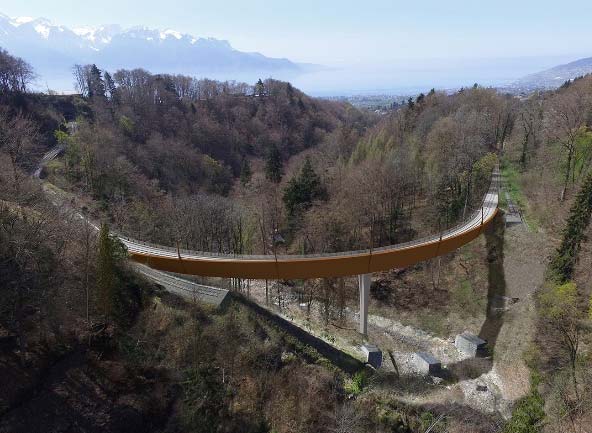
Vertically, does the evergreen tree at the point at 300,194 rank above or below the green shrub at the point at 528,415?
above

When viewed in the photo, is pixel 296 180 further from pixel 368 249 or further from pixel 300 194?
pixel 368 249

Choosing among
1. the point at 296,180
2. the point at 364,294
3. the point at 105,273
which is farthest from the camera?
the point at 296,180

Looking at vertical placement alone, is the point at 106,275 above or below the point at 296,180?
below

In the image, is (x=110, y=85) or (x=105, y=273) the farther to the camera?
(x=110, y=85)

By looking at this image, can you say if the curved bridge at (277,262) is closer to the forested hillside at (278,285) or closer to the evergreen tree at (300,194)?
the forested hillside at (278,285)

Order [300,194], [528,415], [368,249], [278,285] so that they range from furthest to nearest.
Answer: [300,194]
[278,285]
[368,249]
[528,415]

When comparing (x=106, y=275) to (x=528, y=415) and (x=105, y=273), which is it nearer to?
(x=105, y=273)

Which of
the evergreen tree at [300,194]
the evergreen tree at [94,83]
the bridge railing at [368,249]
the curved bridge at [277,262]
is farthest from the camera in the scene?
the evergreen tree at [94,83]

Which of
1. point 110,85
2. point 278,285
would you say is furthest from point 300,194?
point 110,85

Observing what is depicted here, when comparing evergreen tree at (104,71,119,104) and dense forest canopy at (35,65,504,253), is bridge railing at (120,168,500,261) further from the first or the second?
evergreen tree at (104,71,119,104)

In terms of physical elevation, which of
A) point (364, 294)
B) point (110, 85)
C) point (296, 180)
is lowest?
point (364, 294)

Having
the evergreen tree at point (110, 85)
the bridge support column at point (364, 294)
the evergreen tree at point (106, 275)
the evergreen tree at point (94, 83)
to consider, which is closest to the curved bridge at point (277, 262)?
the bridge support column at point (364, 294)

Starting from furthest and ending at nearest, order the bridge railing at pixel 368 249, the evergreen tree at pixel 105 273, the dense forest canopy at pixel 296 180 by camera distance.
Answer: the dense forest canopy at pixel 296 180
the bridge railing at pixel 368 249
the evergreen tree at pixel 105 273

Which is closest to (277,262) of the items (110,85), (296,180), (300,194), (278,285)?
(278,285)
